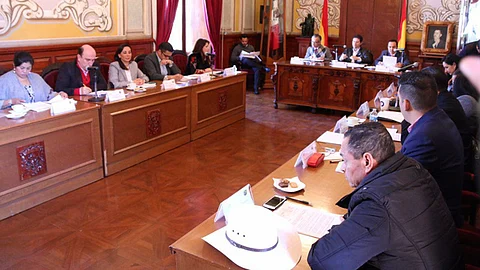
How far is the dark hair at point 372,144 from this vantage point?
1602mm

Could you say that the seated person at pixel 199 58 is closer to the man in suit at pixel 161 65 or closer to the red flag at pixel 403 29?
the man in suit at pixel 161 65

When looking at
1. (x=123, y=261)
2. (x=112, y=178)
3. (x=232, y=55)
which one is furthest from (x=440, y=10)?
(x=123, y=261)

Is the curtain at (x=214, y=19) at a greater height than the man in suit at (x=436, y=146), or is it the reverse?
the curtain at (x=214, y=19)

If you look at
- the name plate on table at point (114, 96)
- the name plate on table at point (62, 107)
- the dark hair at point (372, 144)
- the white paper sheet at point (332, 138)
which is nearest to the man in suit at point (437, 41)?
the white paper sheet at point (332, 138)

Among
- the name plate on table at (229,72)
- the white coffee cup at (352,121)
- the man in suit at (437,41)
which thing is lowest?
the white coffee cup at (352,121)

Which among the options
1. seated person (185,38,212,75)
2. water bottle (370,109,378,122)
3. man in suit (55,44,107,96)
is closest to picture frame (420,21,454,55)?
seated person (185,38,212,75)

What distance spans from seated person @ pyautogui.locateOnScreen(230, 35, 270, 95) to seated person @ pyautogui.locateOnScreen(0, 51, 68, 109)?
16.5 feet

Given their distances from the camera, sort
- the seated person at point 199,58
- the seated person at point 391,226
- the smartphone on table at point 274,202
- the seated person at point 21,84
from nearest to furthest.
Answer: the seated person at point 391,226 → the smartphone on table at point 274,202 → the seated person at point 21,84 → the seated person at point 199,58

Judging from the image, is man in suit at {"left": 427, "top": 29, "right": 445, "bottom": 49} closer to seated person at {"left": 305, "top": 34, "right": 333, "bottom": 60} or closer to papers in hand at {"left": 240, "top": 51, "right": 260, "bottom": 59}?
seated person at {"left": 305, "top": 34, "right": 333, "bottom": 60}

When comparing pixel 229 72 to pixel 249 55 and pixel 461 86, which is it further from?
pixel 461 86

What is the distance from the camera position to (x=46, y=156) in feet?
11.6

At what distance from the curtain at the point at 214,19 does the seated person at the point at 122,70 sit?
3.21 m

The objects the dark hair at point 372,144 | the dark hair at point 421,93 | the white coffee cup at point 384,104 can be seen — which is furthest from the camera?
the white coffee cup at point 384,104

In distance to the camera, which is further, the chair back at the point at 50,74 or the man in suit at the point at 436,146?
the chair back at the point at 50,74
